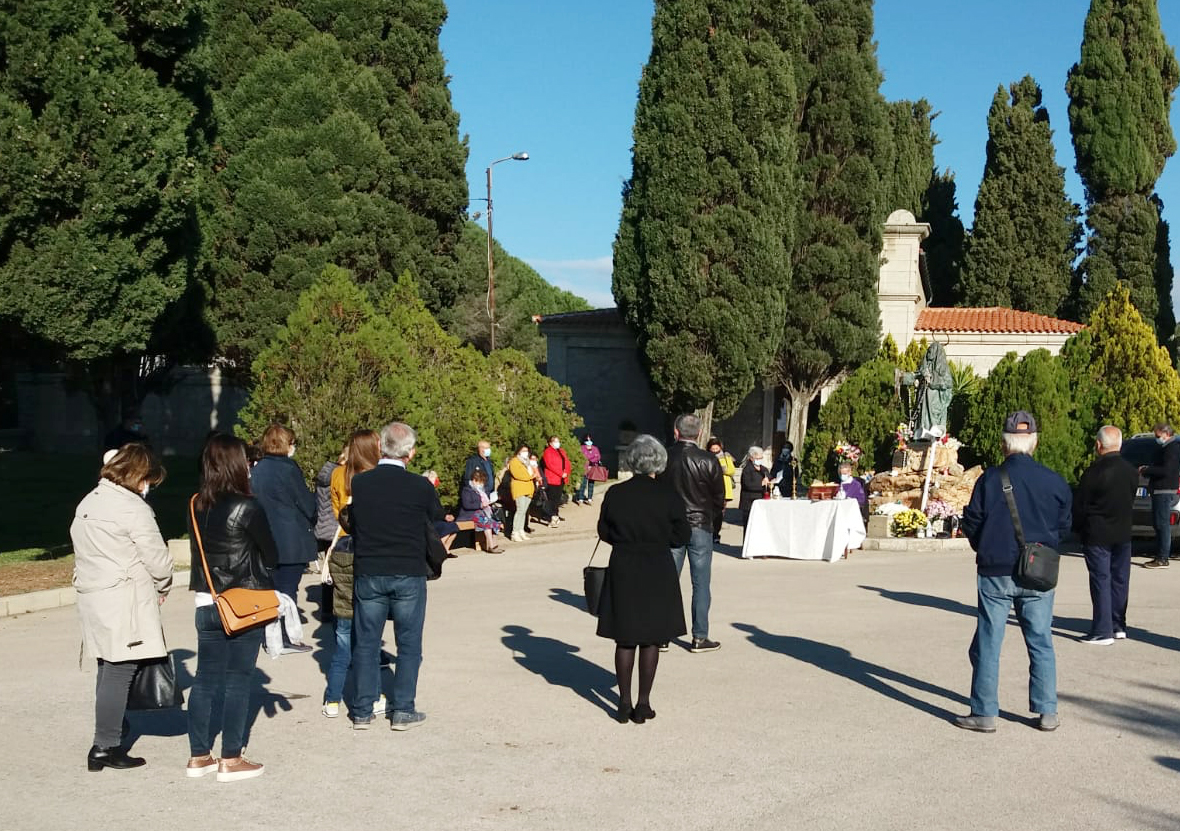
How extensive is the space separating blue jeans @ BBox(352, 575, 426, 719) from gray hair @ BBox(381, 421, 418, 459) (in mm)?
734

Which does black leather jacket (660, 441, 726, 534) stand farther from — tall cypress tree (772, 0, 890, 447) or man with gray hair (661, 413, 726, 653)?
tall cypress tree (772, 0, 890, 447)

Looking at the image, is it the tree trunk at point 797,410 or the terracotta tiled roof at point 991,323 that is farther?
the terracotta tiled roof at point 991,323

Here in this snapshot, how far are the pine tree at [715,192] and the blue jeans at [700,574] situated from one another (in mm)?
19670

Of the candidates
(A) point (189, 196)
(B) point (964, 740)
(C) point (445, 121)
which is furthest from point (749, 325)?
(B) point (964, 740)

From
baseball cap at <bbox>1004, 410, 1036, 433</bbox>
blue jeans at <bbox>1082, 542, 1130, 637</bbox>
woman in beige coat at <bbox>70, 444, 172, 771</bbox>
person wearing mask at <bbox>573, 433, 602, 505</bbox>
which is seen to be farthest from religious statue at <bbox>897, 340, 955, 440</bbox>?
woman in beige coat at <bbox>70, 444, 172, 771</bbox>

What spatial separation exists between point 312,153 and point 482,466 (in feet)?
43.0

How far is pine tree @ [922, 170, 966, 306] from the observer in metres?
48.4

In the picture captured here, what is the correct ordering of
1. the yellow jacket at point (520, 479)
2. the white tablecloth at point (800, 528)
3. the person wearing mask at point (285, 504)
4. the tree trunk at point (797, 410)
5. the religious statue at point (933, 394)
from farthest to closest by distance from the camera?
the tree trunk at point (797, 410) → the religious statue at point (933, 394) → the yellow jacket at point (520, 479) → the white tablecloth at point (800, 528) → the person wearing mask at point (285, 504)

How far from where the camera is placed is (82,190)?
549 inches

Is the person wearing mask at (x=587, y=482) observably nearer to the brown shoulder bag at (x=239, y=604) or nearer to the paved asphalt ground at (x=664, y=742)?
the paved asphalt ground at (x=664, y=742)

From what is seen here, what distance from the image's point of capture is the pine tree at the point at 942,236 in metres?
48.4

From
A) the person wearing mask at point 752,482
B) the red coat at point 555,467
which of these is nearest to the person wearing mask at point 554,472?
the red coat at point 555,467

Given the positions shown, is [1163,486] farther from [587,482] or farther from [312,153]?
[312,153]

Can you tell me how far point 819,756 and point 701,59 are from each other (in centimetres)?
2514
